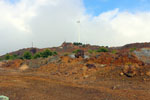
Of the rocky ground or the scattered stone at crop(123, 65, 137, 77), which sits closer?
the rocky ground

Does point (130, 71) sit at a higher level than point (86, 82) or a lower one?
higher

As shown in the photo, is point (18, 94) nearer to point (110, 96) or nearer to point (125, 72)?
point (110, 96)

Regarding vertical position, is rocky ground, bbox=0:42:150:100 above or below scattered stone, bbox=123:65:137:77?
below

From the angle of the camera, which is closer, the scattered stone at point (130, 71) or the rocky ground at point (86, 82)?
the rocky ground at point (86, 82)

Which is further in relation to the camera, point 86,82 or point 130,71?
point 130,71

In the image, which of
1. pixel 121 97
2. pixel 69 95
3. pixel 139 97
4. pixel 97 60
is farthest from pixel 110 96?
pixel 97 60

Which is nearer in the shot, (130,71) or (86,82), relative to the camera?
(86,82)

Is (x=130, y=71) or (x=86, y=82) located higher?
(x=130, y=71)

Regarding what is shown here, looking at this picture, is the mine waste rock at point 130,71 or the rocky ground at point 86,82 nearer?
the rocky ground at point 86,82

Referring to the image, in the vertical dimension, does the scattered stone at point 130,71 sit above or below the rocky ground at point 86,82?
above

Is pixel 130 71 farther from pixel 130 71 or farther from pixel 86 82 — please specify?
pixel 86 82

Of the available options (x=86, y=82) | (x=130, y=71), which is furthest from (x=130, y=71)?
(x=86, y=82)

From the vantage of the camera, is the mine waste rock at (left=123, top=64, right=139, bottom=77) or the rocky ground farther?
the mine waste rock at (left=123, top=64, right=139, bottom=77)

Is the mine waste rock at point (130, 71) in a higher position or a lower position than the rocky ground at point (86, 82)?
higher
